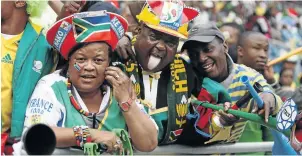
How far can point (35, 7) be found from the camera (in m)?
4.63

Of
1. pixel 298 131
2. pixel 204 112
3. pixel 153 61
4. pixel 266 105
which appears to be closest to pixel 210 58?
pixel 204 112

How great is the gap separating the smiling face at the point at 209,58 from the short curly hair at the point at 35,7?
921 mm

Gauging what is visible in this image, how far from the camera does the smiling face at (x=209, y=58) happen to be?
492cm

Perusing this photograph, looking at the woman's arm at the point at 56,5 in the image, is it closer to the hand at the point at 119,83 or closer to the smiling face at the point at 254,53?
the hand at the point at 119,83

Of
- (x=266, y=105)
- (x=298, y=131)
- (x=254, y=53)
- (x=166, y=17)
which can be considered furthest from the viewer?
(x=254, y=53)

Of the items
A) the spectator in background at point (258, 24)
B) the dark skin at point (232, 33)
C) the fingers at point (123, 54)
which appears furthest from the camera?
the spectator in background at point (258, 24)

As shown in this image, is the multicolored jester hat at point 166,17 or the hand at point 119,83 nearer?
the hand at point 119,83

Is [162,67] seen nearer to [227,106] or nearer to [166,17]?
[166,17]

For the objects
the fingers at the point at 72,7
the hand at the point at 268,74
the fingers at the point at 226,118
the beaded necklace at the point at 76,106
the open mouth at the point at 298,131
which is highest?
the fingers at the point at 72,7

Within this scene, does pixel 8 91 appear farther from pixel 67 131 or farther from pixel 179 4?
pixel 179 4

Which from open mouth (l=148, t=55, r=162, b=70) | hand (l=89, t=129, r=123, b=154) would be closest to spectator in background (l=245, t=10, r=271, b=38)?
open mouth (l=148, t=55, r=162, b=70)

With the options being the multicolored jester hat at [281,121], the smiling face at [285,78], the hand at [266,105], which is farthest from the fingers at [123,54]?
Result: the smiling face at [285,78]

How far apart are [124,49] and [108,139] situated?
0.67 metres

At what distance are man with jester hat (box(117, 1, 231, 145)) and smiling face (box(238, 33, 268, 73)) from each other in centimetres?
180
